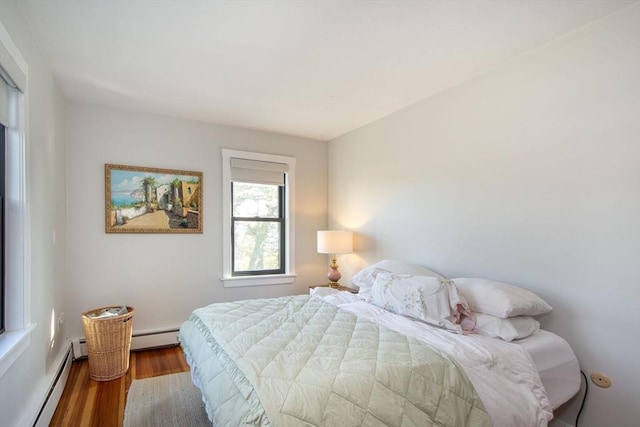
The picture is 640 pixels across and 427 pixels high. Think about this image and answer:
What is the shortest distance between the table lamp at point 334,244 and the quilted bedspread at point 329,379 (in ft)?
5.87

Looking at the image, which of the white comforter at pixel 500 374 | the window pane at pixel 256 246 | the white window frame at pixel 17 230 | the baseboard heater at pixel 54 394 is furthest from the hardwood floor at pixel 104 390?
the white comforter at pixel 500 374

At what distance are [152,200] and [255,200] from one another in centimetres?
116

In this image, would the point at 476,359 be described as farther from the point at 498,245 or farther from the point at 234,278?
the point at 234,278

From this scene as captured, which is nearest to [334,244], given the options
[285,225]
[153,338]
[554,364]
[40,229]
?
[285,225]

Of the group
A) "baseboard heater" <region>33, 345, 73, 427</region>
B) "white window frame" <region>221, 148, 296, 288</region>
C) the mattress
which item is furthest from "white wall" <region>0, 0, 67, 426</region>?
the mattress

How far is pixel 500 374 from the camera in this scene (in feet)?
5.39

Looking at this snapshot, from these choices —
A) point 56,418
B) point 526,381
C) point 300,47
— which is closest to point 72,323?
point 56,418

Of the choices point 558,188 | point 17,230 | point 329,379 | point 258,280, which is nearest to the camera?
point 329,379

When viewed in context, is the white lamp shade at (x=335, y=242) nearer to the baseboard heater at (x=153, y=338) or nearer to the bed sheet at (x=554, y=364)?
the baseboard heater at (x=153, y=338)

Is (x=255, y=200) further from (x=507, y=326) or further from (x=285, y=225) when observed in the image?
(x=507, y=326)

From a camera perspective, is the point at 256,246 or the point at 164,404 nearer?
the point at 164,404

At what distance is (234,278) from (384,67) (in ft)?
8.98

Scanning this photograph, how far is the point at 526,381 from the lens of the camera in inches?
65.3

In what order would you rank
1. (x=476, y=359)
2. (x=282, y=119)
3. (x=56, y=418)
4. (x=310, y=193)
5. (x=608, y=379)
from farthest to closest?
(x=310, y=193) → (x=282, y=119) → (x=56, y=418) → (x=608, y=379) → (x=476, y=359)
